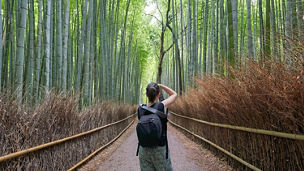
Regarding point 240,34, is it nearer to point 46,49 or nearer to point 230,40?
point 230,40

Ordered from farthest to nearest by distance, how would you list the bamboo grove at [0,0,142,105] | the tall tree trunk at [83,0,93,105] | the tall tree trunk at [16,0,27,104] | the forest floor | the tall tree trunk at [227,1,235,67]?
the tall tree trunk at [83,0,93,105], the tall tree trunk at [227,1,235,67], the forest floor, the bamboo grove at [0,0,142,105], the tall tree trunk at [16,0,27,104]

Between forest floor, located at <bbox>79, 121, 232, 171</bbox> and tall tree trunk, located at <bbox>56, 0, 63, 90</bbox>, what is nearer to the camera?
forest floor, located at <bbox>79, 121, 232, 171</bbox>

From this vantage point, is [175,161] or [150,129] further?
[175,161]

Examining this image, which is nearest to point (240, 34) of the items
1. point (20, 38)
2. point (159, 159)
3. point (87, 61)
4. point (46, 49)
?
point (87, 61)

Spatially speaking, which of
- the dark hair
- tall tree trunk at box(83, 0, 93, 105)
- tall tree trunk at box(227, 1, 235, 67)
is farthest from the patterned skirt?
tall tree trunk at box(83, 0, 93, 105)

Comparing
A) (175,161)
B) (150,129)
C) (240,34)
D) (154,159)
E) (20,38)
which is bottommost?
(175,161)

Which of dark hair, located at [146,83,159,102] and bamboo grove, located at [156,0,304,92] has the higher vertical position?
bamboo grove, located at [156,0,304,92]

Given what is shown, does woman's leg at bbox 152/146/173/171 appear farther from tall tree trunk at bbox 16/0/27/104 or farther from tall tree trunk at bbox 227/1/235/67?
tall tree trunk at bbox 227/1/235/67

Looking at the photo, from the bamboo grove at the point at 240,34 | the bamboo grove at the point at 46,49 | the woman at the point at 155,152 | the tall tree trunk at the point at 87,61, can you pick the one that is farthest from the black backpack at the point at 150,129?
the tall tree trunk at the point at 87,61

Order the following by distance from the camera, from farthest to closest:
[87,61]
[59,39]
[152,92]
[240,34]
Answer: [240,34], [87,61], [59,39], [152,92]

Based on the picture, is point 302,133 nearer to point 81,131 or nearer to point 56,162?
point 56,162

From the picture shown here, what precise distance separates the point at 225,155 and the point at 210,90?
125 cm

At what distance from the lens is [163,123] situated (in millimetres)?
2117

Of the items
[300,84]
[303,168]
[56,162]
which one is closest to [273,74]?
[300,84]
